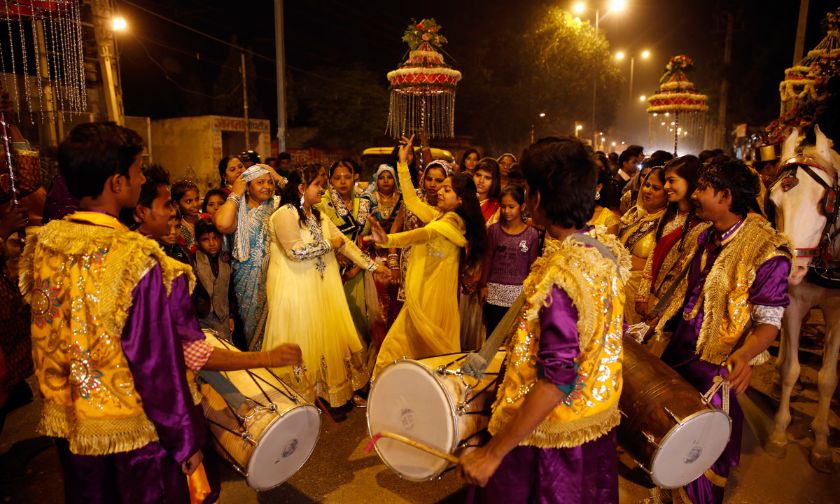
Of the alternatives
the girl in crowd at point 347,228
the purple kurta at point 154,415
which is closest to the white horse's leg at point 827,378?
the girl in crowd at point 347,228

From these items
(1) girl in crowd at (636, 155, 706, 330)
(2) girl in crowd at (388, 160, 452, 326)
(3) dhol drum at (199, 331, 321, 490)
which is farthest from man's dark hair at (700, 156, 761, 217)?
(2) girl in crowd at (388, 160, 452, 326)

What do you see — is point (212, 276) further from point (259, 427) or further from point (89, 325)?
point (89, 325)

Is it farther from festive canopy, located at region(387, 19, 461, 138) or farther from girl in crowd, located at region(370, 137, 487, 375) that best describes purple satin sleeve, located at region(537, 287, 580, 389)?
festive canopy, located at region(387, 19, 461, 138)

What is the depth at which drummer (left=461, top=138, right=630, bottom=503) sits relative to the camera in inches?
72.6

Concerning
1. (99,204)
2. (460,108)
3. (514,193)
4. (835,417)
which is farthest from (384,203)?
(460,108)

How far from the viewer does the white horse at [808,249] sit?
150 inches

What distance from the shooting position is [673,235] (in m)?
4.23

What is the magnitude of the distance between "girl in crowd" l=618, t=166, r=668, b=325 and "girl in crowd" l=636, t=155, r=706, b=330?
0.81 feet

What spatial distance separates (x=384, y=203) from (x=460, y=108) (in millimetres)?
22984

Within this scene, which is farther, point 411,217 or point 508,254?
point 411,217

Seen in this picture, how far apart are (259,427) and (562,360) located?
1.54 meters

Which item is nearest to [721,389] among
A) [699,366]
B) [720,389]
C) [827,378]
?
[720,389]

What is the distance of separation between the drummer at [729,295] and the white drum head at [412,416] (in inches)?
58.3

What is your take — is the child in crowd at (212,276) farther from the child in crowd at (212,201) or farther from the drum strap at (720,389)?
the drum strap at (720,389)
